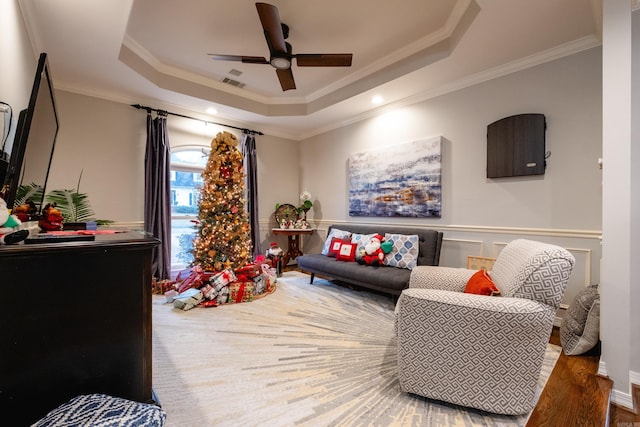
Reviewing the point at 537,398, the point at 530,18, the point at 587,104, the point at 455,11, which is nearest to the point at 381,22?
the point at 455,11

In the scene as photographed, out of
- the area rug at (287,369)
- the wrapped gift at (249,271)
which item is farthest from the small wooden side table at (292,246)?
the area rug at (287,369)

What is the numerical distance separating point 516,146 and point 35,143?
389 cm

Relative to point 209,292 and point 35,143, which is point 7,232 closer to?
point 35,143

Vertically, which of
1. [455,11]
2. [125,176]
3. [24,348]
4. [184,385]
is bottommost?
[184,385]

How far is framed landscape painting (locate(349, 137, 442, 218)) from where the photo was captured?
11.7 ft

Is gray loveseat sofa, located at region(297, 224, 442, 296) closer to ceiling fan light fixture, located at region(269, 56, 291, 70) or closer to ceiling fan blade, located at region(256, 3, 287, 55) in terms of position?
ceiling fan light fixture, located at region(269, 56, 291, 70)

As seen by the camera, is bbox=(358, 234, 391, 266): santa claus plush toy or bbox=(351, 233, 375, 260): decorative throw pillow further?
bbox=(351, 233, 375, 260): decorative throw pillow

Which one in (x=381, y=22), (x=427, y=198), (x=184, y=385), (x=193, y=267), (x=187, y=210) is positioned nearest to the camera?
(x=184, y=385)

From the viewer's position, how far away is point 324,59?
2.70 metres

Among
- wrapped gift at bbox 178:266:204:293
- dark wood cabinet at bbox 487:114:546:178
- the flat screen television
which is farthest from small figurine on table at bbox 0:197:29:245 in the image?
dark wood cabinet at bbox 487:114:546:178

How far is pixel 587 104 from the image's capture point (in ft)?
8.20

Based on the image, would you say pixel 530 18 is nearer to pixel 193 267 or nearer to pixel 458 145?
pixel 458 145

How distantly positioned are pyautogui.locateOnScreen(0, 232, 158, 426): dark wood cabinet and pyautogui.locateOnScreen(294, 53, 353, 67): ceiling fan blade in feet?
7.58

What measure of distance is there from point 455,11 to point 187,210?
4.38 m
